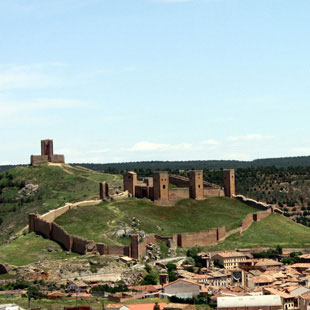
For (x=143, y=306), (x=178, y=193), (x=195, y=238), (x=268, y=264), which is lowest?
(x=143, y=306)

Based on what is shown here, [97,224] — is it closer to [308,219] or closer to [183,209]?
[183,209]

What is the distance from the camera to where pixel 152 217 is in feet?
362

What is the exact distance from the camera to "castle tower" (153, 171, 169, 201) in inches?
4498

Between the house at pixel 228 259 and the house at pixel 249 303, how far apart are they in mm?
18254

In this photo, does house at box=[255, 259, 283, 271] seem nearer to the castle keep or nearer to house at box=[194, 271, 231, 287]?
house at box=[194, 271, 231, 287]

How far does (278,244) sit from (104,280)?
23.0 meters

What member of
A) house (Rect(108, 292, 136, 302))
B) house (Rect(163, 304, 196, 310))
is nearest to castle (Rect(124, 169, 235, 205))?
house (Rect(108, 292, 136, 302))

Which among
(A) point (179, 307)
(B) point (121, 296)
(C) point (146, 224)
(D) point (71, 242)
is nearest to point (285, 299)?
(A) point (179, 307)

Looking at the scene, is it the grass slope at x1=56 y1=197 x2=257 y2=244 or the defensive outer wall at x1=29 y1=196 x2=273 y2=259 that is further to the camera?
the grass slope at x1=56 y1=197 x2=257 y2=244

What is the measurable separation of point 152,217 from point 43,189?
38.2 m

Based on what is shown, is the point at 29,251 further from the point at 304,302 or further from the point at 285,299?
the point at 304,302

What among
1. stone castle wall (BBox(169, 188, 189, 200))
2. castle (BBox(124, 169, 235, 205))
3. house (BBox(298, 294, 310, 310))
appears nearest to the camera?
house (BBox(298, 294, 310, 310))

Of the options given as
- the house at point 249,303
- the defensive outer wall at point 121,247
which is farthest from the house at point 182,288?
the defensive outer wall at point 121,247

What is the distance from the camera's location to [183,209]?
115 metres
